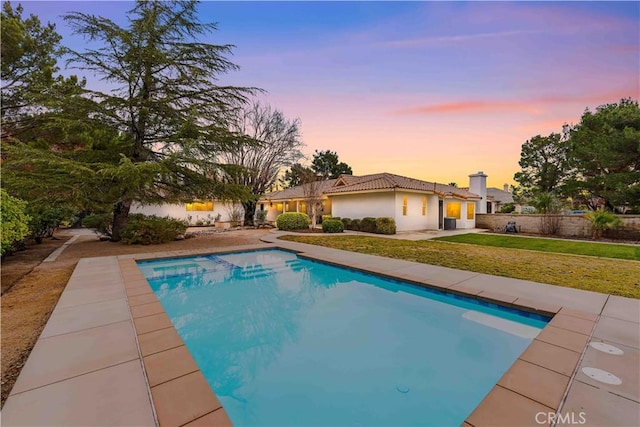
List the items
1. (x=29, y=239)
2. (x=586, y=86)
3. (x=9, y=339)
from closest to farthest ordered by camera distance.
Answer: (x=9, y=339) → (x=586, y=86) → (x=29, y=239)

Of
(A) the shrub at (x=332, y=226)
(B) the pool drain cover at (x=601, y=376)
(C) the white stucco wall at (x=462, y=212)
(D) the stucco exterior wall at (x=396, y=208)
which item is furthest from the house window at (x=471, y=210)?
(B) the pool drain cover at (x=601, y=376)

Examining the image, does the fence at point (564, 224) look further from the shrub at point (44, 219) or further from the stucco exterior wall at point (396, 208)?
the shrub at point (44, 219)

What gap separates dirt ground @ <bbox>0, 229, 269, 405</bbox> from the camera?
10.8ft

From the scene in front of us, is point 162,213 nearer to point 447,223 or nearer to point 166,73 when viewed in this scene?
point 166,73

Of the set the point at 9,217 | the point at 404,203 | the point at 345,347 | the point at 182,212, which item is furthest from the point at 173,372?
the point at 182,212

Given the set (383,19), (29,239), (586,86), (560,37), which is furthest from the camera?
(29,239)

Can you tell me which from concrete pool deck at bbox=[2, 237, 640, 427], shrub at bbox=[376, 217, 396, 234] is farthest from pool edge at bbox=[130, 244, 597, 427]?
shrub at bbox=[376, 217, 396, 234]

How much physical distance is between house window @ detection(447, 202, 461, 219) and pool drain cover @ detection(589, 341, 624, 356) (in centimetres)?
1957

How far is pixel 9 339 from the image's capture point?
3.66m

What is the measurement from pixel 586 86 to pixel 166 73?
63.7ft

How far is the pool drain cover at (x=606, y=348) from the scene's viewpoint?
3223mm

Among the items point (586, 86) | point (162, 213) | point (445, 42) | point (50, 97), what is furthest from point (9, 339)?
point (162, 213)

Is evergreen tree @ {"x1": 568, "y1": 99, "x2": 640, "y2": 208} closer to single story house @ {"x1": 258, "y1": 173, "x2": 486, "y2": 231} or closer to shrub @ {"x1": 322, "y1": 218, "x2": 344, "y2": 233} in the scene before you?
single story house @ {"x1": 258, "y1": 173, "x2": 486, "y2": 231}

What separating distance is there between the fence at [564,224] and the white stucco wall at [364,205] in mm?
9720
